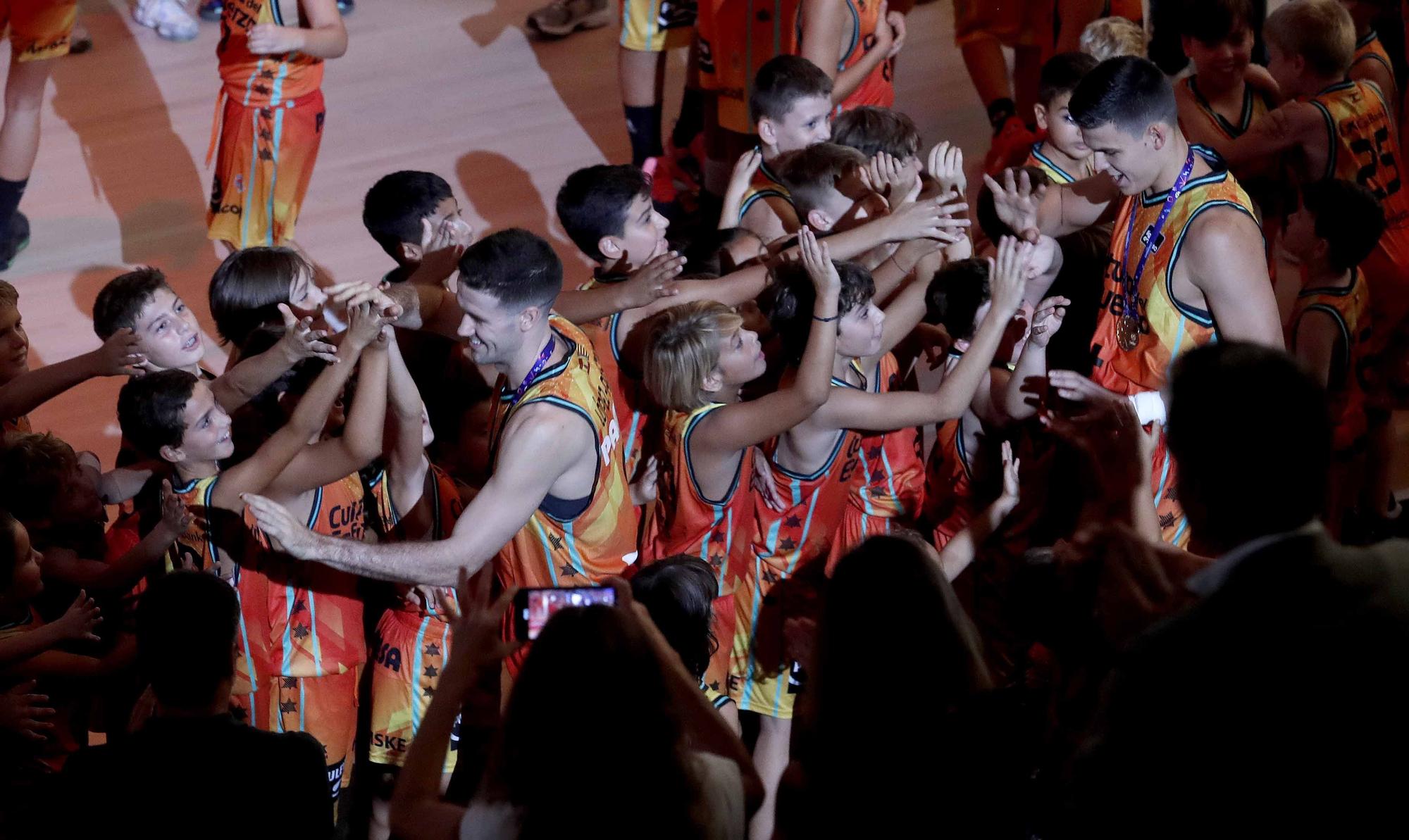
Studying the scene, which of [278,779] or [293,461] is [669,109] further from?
[278,779]

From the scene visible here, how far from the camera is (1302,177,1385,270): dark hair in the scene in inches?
146

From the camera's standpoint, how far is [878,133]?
4273 mm

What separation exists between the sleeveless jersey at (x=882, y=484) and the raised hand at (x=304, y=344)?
4.57 feet

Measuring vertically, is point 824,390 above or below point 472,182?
above

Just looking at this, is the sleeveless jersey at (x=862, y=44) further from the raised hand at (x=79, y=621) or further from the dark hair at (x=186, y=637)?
the dark hair at (x=186, y=637)

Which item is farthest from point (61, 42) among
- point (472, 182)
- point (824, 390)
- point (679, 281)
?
point (824, 390)

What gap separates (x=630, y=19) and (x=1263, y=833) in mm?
5163

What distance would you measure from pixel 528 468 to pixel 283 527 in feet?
1.67

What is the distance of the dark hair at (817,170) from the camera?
13.4 feet

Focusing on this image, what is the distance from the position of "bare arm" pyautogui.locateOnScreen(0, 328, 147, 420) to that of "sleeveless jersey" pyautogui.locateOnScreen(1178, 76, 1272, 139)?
3.68 metres

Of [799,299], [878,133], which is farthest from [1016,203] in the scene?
[799,299]

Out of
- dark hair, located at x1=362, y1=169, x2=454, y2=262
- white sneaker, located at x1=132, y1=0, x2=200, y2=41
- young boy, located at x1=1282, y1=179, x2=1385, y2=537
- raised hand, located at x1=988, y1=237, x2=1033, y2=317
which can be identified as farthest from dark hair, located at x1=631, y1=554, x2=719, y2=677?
white sneaker, located at x1=132, y1=0, x2=200, y2=41

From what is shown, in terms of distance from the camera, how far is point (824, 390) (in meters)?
2.97

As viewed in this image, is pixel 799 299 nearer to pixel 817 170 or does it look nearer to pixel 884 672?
pixel 817 170
